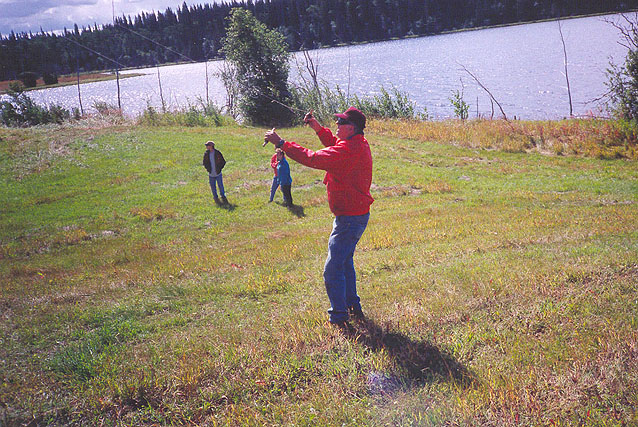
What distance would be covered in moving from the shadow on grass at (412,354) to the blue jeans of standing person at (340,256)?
27 cm

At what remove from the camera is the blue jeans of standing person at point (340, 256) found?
5.08m

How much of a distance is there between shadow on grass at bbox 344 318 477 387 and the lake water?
→ 2488 cm

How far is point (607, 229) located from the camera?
9289 mm

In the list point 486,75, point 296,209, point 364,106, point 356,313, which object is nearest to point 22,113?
point 364,106

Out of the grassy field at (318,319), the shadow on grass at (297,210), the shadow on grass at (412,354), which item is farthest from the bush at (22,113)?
the shadow on grass at (412,354)

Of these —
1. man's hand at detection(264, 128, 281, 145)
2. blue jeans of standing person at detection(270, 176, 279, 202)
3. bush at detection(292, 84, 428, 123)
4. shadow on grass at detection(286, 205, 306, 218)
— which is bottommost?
shadow on grass at detection(286, 205, 306, 218)

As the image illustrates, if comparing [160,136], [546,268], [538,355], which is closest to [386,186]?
[546,268]

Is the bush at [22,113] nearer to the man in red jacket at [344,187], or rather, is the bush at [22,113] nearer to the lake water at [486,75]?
the lake water at [486,75]

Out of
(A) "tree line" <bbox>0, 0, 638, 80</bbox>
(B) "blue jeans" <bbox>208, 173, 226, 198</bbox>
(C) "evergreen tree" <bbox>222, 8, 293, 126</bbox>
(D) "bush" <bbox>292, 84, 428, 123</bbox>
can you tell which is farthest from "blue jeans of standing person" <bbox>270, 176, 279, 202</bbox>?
(A) "tree line" <bbox>0, 0, 638, 80</bbox>

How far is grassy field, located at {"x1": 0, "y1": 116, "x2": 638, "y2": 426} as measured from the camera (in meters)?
3.88

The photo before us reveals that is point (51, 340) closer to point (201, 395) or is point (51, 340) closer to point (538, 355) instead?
point (201, 395)

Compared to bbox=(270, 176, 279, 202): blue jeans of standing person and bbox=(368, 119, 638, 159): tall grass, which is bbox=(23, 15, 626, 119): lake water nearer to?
bbox=(368, 119, 638, 159): tall grass

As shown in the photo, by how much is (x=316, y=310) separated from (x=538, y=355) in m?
2.72

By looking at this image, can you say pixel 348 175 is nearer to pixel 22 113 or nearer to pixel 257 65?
pixel 257 65
